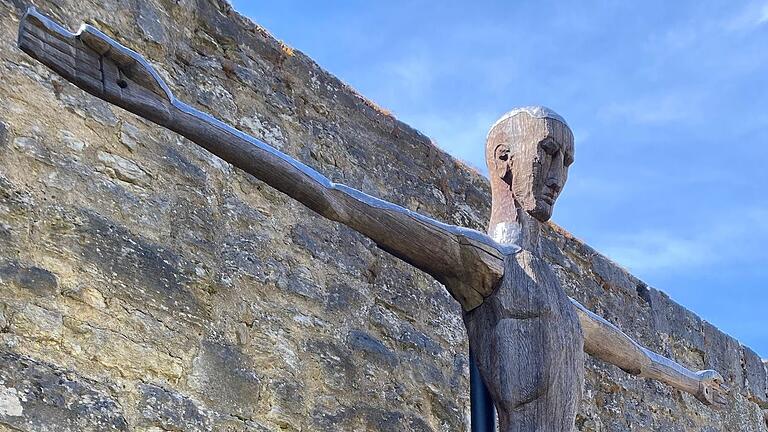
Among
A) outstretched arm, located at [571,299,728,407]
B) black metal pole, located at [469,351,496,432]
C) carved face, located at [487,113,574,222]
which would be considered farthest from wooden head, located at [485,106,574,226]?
black metal pole, located at [469,351,496,432]

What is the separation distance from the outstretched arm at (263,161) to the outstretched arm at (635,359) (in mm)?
349

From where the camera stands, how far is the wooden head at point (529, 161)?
110 inches

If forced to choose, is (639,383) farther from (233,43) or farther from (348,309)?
(233,43)

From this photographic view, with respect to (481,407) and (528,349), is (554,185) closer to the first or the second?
(528,349)

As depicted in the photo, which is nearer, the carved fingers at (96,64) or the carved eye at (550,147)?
the carved fingers at (96,64)

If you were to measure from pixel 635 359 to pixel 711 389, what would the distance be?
38 cm

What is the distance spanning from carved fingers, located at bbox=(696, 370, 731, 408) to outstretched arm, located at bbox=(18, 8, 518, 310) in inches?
35.7

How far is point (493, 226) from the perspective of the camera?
112 inches

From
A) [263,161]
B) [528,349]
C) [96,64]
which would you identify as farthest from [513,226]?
[96,64]

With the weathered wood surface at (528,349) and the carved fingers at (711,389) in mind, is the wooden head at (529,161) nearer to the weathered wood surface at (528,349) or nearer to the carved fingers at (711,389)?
the weathered wood surface at (528,349)

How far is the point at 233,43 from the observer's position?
13.5 ft

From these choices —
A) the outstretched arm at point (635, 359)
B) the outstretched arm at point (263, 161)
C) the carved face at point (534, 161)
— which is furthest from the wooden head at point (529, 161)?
the outstretched arm at point (635, 359)

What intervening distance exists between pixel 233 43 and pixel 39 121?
3.19ft

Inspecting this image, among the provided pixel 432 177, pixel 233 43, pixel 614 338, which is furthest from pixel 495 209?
pixel 432 177
